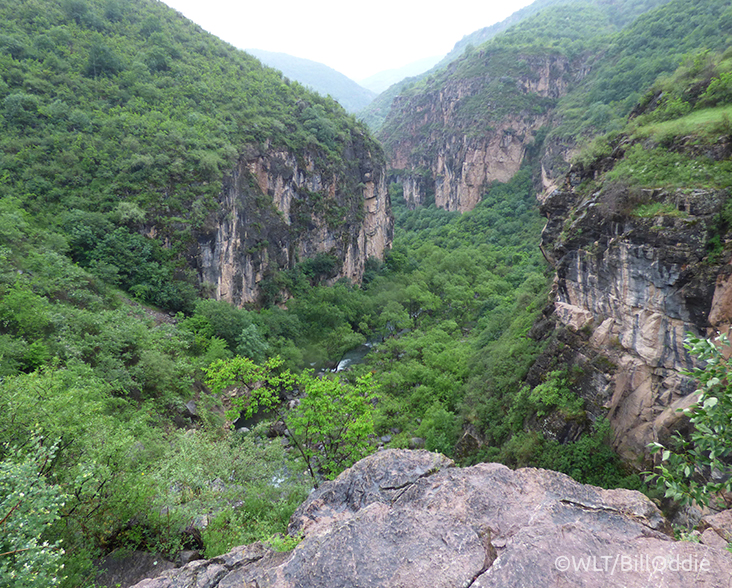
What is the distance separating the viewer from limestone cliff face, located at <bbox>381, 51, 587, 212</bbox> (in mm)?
76438

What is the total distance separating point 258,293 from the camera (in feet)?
118

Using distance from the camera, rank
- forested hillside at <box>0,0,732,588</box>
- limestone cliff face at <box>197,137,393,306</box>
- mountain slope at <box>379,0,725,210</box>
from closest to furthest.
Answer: forested hillside at <box>0,0,732,588</box>
limestone cliff face at <box>197,137,393,306</box>
mountain slope at <box>379,0,725,210</box>

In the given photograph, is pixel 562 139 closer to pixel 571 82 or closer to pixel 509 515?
pixel 571 82

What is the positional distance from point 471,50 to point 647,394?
11244cm

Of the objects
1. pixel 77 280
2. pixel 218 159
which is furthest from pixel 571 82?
pixel 77 280

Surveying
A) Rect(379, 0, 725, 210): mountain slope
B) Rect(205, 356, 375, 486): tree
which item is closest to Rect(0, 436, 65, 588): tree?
Rect(205, 356, 375, 486): tree

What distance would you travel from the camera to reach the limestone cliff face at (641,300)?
1156 cm

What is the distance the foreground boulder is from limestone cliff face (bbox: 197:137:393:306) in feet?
88.3

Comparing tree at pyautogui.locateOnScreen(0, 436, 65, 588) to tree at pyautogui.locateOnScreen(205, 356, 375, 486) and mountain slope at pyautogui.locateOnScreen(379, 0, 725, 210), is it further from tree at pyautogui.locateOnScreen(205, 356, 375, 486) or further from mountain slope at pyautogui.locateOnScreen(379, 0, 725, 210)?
mountain slope at pyautogui.locateOnScreen(379, 0, 725, 210)

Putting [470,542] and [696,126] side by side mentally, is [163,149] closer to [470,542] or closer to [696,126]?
[696,126]

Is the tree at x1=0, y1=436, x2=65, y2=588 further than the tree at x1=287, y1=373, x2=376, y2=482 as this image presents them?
No

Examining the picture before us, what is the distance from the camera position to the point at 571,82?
77.2 metres

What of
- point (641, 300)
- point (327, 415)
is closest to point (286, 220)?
point (327, 415)

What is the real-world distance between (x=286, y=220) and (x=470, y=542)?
38370 millimetres
